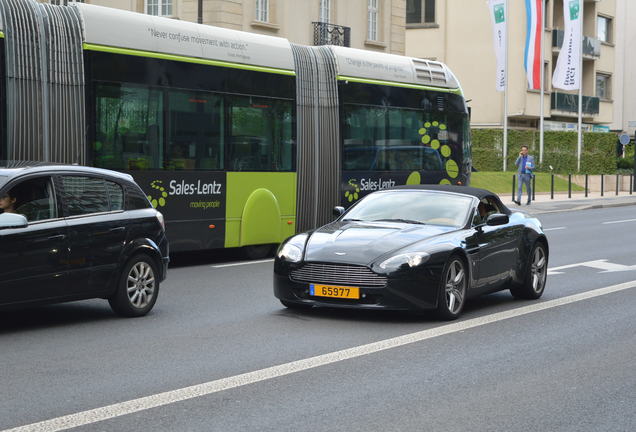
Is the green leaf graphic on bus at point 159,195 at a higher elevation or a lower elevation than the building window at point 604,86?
lower

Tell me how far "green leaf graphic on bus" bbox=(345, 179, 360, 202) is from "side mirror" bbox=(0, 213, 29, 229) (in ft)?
33.2

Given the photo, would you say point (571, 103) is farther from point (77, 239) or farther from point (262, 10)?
point (77, 239)

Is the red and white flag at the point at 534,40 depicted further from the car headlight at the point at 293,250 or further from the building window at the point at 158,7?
the car headlight at the point at 293,250

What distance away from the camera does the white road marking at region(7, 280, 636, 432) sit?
644 centimetres

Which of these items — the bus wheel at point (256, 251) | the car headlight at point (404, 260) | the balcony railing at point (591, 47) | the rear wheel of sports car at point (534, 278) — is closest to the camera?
the car headlight at point (404, 260)

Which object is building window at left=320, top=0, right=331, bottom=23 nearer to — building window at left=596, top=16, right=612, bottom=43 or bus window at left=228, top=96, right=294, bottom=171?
bus window at left=228, top=96, right=294, bottom=171

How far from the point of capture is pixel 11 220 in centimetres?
942

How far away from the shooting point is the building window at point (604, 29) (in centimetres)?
7100

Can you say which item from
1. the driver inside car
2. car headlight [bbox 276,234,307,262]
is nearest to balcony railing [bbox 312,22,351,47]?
car headlight [bbox 276,234,307,262]

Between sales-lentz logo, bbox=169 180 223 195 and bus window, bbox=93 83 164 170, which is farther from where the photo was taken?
sales-lentz logo, bbox=169 180 223 195

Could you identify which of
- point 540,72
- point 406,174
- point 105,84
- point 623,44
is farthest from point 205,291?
point 623,44

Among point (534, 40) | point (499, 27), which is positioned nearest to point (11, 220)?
point (499, 27)

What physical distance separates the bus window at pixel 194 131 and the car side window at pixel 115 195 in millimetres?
4765

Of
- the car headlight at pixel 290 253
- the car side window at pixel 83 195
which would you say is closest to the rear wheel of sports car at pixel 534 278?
the car headlight at pixel 290 253
